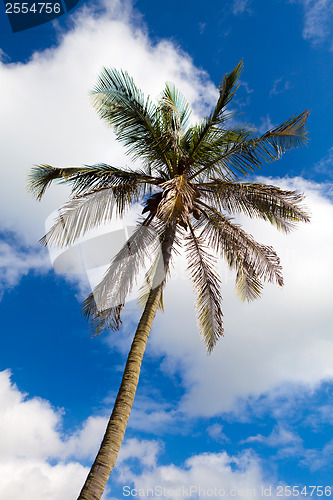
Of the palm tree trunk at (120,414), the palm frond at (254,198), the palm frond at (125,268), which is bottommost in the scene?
the palm tree trunk at (120,414)

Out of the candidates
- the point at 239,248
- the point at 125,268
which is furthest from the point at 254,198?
the point at 125,268

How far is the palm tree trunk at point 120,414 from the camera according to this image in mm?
5910

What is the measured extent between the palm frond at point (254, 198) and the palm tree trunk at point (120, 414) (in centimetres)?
241

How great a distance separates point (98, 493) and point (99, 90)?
8692 mm

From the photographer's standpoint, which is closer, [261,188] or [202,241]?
[261,188]

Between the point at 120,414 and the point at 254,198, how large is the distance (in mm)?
5847

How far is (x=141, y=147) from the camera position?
980cm

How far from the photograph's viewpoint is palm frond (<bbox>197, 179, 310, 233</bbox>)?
952 centimetres

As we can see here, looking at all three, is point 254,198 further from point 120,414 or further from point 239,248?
point 120,414

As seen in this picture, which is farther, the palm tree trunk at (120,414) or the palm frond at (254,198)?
the palm frond at (254,198)

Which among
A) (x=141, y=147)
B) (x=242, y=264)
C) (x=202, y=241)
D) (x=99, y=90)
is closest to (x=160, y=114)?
(x=141, y=147)

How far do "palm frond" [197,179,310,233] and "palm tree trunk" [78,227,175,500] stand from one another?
2.41m

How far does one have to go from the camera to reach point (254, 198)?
9609mm

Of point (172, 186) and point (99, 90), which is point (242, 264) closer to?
point (172, 186)
